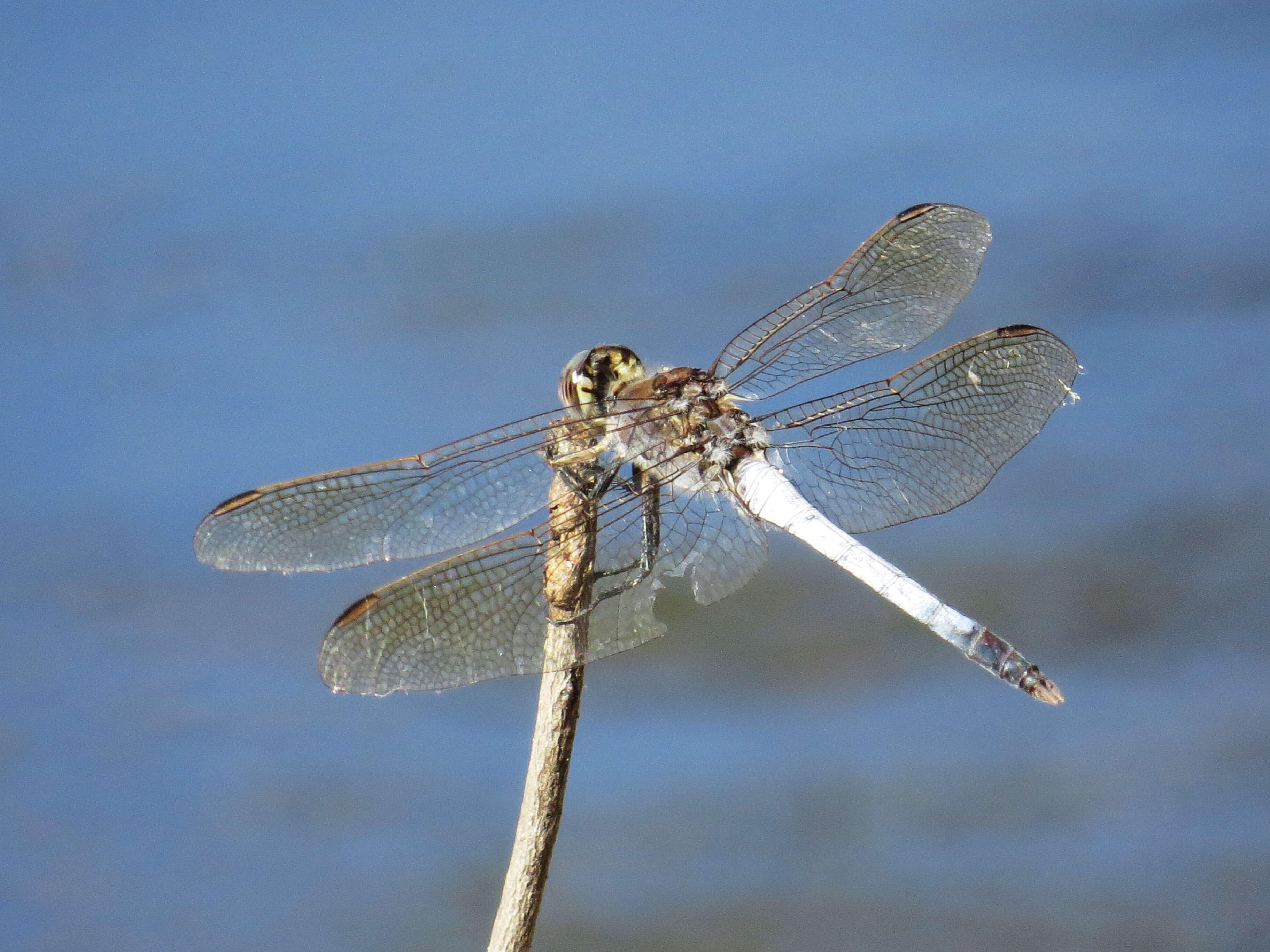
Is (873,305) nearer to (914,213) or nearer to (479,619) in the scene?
(914,213)

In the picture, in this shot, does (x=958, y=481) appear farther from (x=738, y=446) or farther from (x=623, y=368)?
(x=623, y=368)

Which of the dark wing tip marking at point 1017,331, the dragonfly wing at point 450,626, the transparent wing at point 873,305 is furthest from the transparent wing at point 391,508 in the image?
the dark wing tip marking at point 1017,331

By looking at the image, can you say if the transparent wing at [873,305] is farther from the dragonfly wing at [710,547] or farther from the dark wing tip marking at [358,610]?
the dark wing tip marking at [358,610]

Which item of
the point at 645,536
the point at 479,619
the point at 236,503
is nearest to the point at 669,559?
the point at 645,536

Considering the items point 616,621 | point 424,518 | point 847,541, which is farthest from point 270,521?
point 847,541

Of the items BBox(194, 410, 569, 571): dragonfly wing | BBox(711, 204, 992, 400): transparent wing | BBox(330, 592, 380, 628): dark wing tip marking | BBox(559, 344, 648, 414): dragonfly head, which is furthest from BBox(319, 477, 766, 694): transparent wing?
BBox(711, 204, 992, 400): transparent wing

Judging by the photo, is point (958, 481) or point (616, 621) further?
point (958, 481)

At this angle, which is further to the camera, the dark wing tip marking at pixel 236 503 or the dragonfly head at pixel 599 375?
the dragonfly head at pixel 599 375
